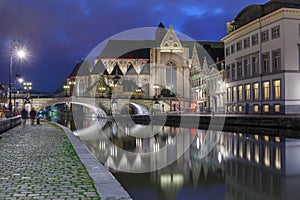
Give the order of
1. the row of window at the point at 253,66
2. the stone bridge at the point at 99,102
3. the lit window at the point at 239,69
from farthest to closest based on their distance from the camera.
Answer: the stone bridge at the point at 99,102 < the lit window at the point at 239,69 < the row of window at the point at 253,66

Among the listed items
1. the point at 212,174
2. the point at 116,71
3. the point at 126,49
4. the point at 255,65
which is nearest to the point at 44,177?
the point at 212,174

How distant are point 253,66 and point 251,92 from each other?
11.0ft

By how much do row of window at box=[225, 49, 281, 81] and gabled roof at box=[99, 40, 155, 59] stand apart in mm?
69252

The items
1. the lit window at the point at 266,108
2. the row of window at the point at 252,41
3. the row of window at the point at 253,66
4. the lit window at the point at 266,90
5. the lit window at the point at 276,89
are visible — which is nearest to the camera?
the lit window at the point at 276,89

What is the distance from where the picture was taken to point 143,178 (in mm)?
9594

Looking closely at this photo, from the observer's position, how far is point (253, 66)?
145 ft

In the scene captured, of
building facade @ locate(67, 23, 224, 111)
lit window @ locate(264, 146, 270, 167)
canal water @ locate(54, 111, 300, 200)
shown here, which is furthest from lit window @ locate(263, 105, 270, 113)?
building facade @ locate(67, 23, 224, 111)

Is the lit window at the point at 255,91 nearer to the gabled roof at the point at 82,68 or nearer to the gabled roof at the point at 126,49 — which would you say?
the gabled roof at the point at 126,49

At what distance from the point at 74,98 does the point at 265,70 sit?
39.2m

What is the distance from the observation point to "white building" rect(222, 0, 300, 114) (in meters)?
37.0

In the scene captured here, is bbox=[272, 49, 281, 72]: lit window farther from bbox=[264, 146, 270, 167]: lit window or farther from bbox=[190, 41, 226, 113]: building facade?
bbox=[264, 146, 270, 167]: lit window

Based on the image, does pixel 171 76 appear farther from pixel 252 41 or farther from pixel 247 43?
pixel 252 41

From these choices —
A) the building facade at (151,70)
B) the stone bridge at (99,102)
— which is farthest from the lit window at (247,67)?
the building facade at (151,70)

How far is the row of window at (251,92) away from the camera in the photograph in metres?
38.5
